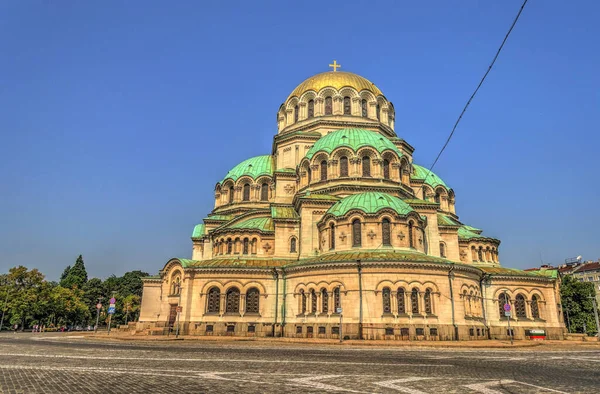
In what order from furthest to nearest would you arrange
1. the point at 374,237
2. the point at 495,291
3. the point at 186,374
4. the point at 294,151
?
the point at 294,151
the point at 495,291
the point at 374,237
the point at 186,374

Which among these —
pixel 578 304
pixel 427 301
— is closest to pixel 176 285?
pixel 427 301

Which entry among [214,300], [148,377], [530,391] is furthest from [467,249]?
[148,377]

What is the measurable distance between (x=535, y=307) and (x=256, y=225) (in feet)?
83.2

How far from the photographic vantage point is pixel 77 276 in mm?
89125

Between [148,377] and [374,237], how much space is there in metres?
23.8

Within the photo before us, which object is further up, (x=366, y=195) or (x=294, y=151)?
(x=294, y=151)

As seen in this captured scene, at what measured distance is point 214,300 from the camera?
3516cm

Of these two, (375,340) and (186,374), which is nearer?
(186,374)

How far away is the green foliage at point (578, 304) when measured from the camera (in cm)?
5719

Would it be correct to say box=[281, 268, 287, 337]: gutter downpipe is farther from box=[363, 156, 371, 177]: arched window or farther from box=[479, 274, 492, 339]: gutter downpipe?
box=[479, 274, 492, 339]: gutter downpipe

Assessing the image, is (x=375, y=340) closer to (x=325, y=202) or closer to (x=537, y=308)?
(x=325, y=202)

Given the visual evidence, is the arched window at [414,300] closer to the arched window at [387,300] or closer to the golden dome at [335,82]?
the arched window at [387,300]

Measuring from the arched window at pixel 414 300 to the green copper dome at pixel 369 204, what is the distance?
19.7 feet

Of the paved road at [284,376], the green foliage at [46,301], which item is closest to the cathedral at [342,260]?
the paved road at [284,376]
